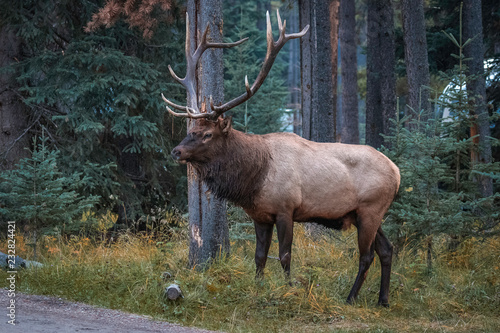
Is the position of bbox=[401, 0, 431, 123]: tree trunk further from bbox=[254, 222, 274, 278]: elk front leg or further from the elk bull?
bbox=[254, 222, 274, 278]: elk front leg

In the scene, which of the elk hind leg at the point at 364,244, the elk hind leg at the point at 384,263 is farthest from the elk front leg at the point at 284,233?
the elk hind leg at the point at 384,263

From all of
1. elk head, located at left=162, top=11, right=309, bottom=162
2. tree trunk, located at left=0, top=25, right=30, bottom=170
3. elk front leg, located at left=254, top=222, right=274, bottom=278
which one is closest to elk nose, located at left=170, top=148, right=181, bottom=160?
elk head, located at left=162, top=11, right=309, bottom=162

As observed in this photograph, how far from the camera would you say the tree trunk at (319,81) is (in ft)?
32.2

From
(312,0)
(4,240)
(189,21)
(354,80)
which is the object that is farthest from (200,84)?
(354,80)

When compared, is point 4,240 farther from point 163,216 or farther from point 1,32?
point 1,32

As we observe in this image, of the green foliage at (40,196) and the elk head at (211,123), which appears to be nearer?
the elk head at (211,123)

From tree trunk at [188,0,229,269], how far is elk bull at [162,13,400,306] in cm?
30

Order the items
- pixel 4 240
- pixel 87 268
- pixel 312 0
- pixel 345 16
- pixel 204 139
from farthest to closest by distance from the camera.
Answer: pixel 345 16 → pixel 312 0 → pixel 4 240 → pixel 87 268 → pixel 204 139

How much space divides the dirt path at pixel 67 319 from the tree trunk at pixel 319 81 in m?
5.22

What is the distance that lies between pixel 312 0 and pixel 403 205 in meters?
4.72

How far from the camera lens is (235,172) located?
21.4 feet

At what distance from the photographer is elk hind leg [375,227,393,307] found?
6672 mm

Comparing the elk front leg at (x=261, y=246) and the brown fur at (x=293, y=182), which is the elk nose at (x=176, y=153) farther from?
the elk front leg at (x=261, y=246)

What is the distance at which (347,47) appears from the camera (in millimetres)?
19453
